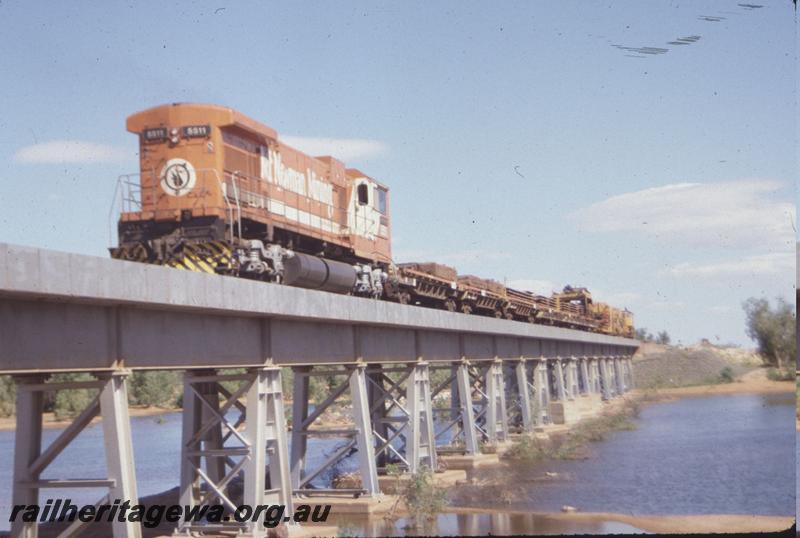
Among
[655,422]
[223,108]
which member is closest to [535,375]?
[655,422]

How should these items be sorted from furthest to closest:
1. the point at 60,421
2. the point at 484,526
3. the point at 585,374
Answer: the point at 585,374
the point at 60,421
the point at 484,526

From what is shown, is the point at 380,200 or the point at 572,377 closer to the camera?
the point at 380,200

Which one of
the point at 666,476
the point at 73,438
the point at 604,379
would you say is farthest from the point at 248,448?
the point at 604,379

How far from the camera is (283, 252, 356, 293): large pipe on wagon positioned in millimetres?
18656

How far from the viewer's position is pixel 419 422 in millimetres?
22953

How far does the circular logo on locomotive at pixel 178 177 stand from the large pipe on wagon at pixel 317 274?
2.50 meters

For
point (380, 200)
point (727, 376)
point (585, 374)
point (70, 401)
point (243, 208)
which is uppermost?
point (380, 200)

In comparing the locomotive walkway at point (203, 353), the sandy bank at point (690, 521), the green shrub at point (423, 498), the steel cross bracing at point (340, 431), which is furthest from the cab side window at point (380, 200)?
the sandy bank at point (690, 521)

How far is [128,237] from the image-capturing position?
18.7m

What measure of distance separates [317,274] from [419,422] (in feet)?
18.2

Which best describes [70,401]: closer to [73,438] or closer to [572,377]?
[572,377]

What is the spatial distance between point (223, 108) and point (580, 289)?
45.4 metres

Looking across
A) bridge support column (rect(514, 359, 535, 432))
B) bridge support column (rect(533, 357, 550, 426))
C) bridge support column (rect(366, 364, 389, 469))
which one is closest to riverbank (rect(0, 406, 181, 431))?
bridge support column (rect(533, 357, 550, 426))

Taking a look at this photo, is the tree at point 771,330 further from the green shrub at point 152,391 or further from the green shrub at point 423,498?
the green shrub at point 152,391
